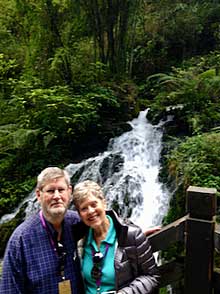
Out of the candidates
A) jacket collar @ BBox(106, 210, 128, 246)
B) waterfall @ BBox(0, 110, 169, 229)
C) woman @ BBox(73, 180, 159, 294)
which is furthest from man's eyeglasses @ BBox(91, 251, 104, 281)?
waterfall @ BBox(0, 110, 169, 229)

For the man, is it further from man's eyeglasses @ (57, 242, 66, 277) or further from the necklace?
the necklace

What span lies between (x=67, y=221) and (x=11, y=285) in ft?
1.47

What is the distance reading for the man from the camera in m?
1.95

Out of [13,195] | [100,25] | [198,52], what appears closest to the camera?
[13,195]

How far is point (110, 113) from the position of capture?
1019cm

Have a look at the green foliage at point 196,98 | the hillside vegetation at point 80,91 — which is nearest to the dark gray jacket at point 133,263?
the hillside vegetation at point 80,91

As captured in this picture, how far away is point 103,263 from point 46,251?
32 cm

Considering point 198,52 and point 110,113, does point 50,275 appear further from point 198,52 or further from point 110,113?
point 198,52

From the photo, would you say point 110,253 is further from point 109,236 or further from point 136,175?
point 136,175

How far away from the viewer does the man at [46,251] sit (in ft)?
6.40

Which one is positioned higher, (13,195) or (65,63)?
(65,63)

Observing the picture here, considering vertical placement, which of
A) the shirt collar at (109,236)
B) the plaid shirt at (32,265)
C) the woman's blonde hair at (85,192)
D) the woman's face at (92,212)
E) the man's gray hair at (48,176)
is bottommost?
the plaid shirt at (32,265)

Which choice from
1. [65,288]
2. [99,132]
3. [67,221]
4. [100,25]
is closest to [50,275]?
[65,288]

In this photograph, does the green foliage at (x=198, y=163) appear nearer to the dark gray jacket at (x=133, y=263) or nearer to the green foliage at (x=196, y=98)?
the green foliage at (x=196, y=98)
